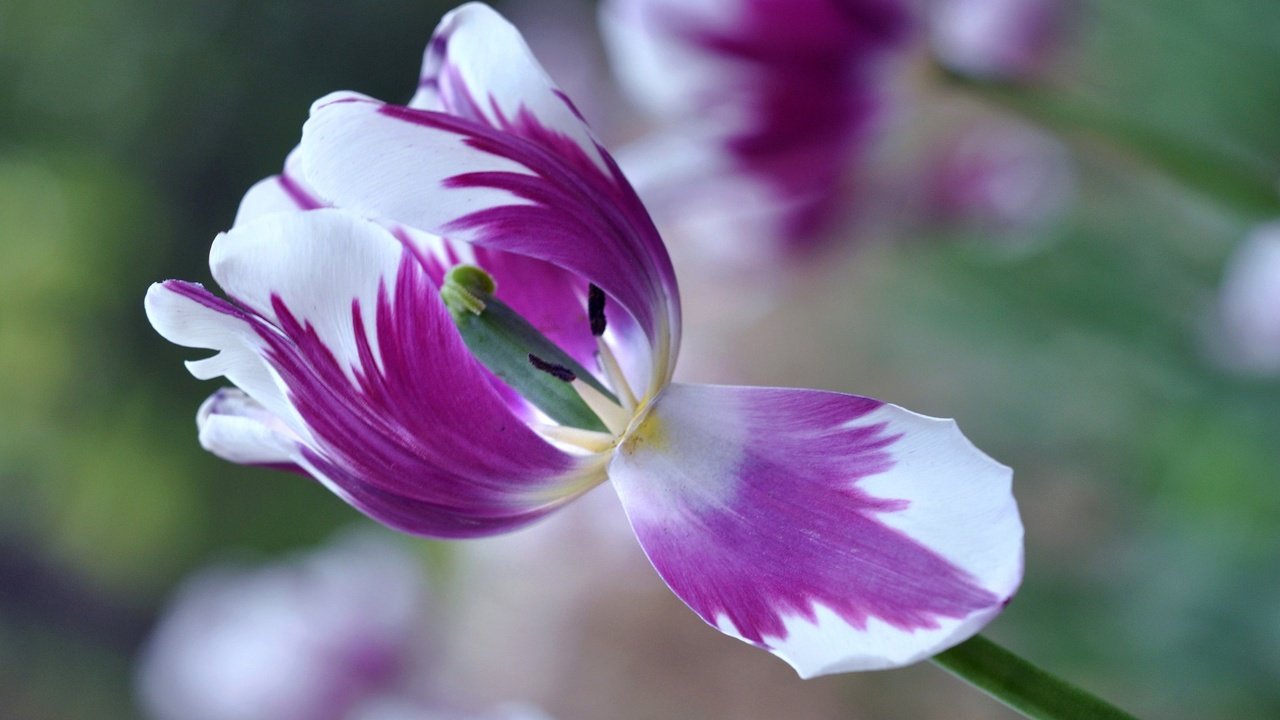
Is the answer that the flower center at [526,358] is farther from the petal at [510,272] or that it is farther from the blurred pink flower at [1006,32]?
the blurred pink flower at [1006,32]

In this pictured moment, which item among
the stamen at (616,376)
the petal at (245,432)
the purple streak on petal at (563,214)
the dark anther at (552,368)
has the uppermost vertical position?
the purple streak on petal at (563,214)

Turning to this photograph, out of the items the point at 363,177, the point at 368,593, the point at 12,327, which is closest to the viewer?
the point at 363,177

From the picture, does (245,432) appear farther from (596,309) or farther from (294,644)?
(294,644)

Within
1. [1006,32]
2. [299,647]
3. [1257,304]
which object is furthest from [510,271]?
[299,647]

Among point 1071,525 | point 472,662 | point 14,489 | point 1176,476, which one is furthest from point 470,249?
point 14,489

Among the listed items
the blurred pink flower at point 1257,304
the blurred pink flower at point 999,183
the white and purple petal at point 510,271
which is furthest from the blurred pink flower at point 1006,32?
the white and purple petal at point 510,271

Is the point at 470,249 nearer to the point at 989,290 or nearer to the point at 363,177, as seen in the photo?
the point at 363,177

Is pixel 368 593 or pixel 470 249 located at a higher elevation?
pixel 470 249

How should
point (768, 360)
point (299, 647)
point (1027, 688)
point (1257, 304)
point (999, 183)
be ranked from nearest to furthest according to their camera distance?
point (1027, 688) → point (1257, 304) → point (999, 183) → point (299, 647) → point (768, 360)

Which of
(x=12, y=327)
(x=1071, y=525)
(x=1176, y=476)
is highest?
(x=1176, y=476)
